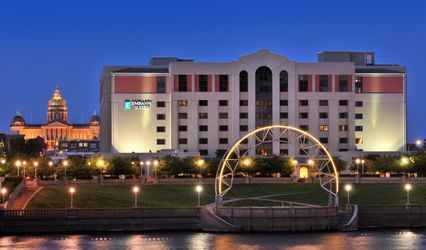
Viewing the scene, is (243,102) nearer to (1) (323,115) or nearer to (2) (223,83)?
(2) (223,83)

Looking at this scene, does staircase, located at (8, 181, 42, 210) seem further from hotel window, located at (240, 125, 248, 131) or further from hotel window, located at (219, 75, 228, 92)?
hotel window, located at (240, 125, 248, 131)

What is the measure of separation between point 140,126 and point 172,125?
22.4 ft

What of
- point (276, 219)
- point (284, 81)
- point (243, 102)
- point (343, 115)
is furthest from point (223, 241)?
point (343, 115)

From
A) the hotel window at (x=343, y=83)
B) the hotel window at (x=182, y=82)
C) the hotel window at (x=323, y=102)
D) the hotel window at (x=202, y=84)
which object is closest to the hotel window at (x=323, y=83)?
the hotel window at (x=323, y=102)

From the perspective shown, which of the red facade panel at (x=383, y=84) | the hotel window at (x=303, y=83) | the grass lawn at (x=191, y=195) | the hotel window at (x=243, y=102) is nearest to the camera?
the grass lawn at (x=191, y=195)

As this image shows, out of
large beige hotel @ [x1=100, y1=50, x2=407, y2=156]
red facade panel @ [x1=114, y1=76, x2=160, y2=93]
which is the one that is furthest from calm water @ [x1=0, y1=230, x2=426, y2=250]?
red facade panel @ [x1=114, y1=76, x2=160, y2=93]

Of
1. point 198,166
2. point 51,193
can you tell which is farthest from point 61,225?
point 198,166

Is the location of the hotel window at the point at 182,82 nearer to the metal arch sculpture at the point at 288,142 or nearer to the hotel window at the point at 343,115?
the metal arch sculpture at the point at 288,142

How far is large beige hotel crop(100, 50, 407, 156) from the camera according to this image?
183750 mm

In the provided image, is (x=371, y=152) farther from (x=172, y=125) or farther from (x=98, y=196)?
(x=98, y=196)

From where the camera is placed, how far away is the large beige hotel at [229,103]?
183750 millimetres

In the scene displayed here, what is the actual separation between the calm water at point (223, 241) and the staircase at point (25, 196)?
570 inches

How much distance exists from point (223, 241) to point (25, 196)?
33856 millimetres

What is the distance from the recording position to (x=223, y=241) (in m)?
86.9
